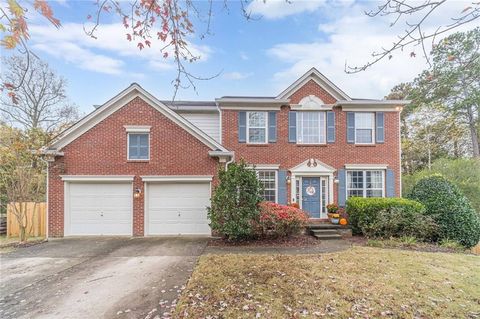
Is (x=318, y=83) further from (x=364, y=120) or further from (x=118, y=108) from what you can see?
(x=118, y=108)

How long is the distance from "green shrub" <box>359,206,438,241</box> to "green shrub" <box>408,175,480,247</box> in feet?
1.43

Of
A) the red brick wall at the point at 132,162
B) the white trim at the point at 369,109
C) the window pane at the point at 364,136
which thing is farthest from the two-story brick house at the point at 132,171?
the window pane at the point at 364,136

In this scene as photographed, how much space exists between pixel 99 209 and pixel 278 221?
7012mm

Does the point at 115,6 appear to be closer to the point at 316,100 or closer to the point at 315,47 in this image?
the point at 315,47

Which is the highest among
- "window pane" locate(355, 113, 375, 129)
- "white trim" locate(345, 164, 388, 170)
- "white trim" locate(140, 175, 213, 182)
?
"window pane" locate(355, 113, 375, 129)

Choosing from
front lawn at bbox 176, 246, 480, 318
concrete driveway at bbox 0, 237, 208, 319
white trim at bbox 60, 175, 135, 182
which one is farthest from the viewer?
white trim at bbox 60, 175, 135, 182

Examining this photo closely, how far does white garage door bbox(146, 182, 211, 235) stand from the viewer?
9781mm

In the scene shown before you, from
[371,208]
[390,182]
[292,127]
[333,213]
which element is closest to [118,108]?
[292,127]

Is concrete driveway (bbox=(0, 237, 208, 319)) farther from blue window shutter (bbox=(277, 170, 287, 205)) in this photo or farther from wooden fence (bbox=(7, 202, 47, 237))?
blue window shutter (bbox=(277, 170, 287, 205))

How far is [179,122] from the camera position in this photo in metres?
9.97

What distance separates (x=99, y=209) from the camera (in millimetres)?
9711

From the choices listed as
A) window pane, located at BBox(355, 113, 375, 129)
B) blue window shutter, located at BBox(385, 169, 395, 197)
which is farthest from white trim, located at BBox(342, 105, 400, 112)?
blue window shutter, located at BBox(385, 169, 395, 197)

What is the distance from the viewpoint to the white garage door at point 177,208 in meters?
9.78

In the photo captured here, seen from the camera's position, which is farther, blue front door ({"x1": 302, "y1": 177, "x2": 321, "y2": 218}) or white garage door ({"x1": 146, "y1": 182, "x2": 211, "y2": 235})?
blue front door ({"x1": 302, "y1": 177, "x2": 321, "y2": 218})
